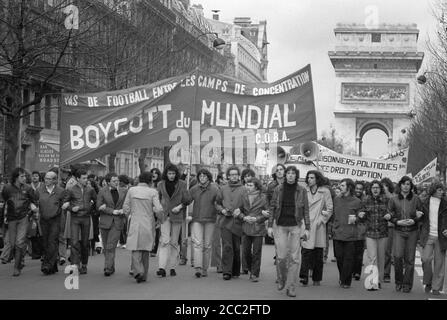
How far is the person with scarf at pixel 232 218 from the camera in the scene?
546 inches

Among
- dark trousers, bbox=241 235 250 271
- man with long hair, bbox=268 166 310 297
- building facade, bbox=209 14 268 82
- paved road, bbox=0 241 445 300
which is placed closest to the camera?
paved road, bbox=0 241 445 300

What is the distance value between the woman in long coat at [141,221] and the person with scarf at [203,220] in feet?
3.53

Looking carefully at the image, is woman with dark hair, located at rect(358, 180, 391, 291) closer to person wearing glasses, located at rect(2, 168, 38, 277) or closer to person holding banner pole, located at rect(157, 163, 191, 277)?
person holding banner pole, located at rect(157, 163, 191, 277)

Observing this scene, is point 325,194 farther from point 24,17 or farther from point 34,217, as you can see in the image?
point 24,17

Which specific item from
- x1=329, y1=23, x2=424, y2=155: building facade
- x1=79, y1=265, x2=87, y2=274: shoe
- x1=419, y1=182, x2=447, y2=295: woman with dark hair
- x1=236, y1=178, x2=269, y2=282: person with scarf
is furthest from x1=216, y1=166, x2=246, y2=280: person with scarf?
x1=329, y1=23, x2=424, y2=155: building facade

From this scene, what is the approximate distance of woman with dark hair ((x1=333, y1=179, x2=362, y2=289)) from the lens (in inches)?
510

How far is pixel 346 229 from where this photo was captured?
43.0 ft

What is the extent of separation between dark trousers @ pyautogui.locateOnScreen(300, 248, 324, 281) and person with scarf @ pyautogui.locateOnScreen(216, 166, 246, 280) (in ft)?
4.09

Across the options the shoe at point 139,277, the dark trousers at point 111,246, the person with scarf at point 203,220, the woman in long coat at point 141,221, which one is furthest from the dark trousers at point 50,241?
the person with scarf at point 203,220

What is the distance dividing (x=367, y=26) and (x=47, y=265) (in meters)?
84.1

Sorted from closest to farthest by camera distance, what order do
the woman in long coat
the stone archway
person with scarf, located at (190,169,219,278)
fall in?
the woman in long coat, person with scarf, located at (190,169,219,278), the stone archway

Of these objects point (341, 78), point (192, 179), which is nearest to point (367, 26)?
point (341, 78)

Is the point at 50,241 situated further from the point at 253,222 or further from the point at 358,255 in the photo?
the point at 358,255

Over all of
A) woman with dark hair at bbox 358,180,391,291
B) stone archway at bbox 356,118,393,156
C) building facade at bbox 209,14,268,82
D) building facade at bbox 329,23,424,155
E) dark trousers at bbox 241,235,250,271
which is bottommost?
dark trousers at bbox 241,235,250,271
